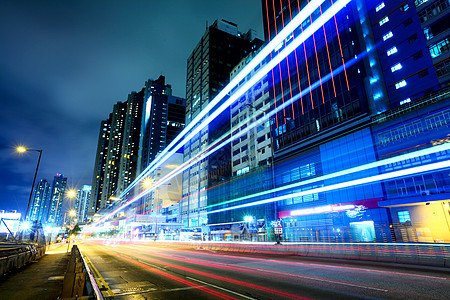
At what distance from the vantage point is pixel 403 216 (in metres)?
31.9

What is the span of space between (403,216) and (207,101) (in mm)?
78199

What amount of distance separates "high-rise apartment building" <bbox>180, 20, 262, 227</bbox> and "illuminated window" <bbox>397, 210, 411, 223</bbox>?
48.9m

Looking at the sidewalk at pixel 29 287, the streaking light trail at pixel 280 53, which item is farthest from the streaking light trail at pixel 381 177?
the sidewalk at pixel 29 287

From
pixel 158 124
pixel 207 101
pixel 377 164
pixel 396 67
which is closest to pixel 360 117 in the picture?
pixel 377 164

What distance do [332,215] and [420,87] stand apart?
2354 centimetres

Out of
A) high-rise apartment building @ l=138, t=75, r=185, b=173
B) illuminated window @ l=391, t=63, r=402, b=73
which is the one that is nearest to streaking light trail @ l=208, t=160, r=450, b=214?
illuminated window @ l=391, t=63, r=402, b=73

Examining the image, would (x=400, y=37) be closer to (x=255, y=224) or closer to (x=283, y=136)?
(x=283, y=136)

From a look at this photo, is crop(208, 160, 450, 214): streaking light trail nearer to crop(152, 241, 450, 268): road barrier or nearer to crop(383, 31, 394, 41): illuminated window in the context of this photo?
crop(152, 241, 450, 268): road barrier

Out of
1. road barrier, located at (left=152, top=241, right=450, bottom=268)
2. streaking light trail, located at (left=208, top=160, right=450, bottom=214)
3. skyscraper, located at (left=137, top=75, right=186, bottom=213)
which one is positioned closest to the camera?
road barrier, located at (left=152, top=241, right=450, bottom=268)

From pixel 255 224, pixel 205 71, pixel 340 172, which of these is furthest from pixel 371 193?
pixel 205 71

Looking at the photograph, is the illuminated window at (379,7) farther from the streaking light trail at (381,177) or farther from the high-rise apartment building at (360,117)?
the streaking light trail at (381,177)

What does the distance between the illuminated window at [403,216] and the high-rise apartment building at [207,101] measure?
161 ft

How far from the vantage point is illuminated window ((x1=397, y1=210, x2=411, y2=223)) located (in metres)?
31.5

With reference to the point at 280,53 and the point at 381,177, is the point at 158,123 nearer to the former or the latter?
the point at 280,53
